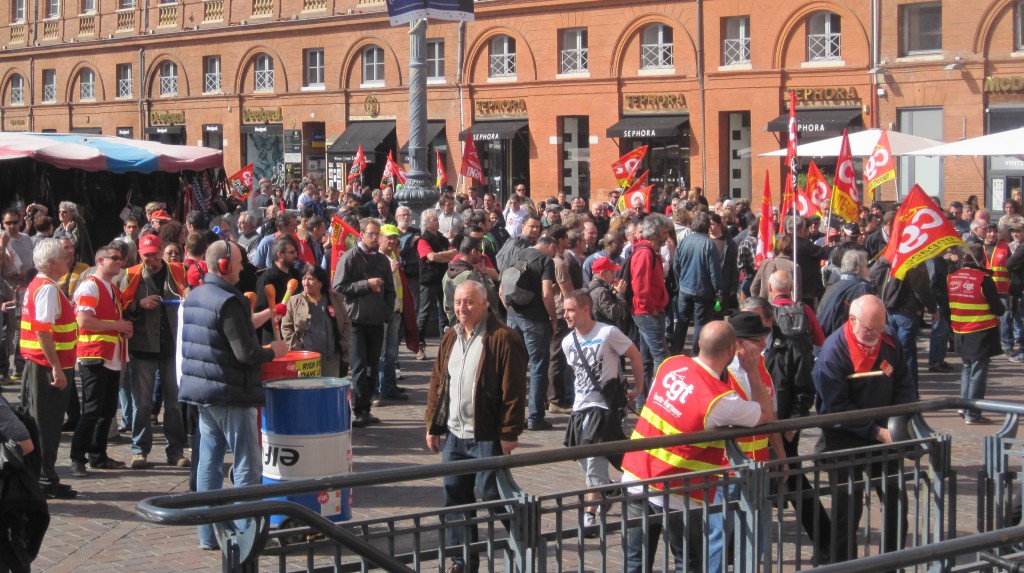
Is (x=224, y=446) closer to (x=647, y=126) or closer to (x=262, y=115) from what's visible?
(x=647, y=126)

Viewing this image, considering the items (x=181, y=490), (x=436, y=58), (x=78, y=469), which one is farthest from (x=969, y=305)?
(x=436, y=58)

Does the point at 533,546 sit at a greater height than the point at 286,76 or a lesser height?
lesser

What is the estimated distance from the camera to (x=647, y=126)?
36.5 m

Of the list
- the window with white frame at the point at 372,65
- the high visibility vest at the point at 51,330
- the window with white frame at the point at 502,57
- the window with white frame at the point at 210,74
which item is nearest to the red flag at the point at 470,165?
the window with white frame at the point at 502,57

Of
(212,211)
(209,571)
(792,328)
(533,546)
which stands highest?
(212,211)

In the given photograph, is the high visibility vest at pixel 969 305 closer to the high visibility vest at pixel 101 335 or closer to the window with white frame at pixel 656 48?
the high visibility vest at pixel 101 335

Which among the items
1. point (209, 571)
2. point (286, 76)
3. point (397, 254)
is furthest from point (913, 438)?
point (286, 76)

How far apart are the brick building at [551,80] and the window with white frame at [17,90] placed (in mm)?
1291

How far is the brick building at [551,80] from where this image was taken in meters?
32.3

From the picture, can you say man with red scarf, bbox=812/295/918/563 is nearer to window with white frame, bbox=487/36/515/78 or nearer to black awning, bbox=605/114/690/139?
black awning, bbox=605/114/690/139

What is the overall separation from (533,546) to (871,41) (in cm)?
3049

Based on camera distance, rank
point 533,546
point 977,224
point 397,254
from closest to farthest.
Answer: point 533,546
point 397,254
point 977,224

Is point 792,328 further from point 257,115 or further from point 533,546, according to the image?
point 257,115

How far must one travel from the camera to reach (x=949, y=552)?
3875mm
